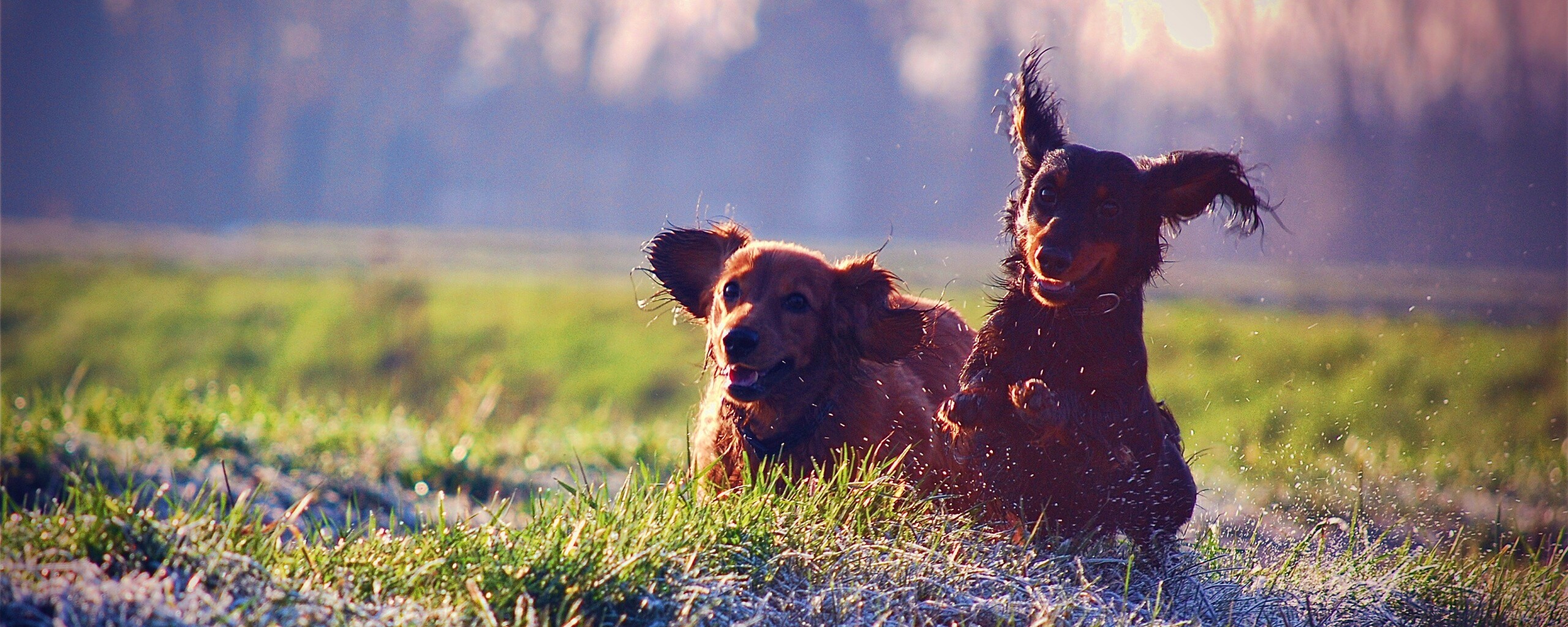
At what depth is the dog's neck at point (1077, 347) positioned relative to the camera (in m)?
3.29

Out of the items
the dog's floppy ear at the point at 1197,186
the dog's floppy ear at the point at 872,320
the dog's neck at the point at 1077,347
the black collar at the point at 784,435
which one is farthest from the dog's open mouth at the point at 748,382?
the dog's floppy ear at the point at 1197,186

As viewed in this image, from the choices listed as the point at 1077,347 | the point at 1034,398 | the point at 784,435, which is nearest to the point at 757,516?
the point at 784,435

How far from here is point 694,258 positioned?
14.9 ft

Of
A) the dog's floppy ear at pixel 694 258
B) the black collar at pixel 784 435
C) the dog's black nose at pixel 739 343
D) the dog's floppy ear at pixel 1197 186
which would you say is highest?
the dog's floppy ear at pixel 1197 186

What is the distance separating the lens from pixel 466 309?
25.2m

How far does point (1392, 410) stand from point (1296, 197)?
678cm

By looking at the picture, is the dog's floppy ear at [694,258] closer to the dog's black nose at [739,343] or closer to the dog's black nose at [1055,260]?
the dog's black nose at [739,343]

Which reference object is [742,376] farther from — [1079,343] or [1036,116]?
[1036,116]

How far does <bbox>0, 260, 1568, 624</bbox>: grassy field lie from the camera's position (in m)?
2.80

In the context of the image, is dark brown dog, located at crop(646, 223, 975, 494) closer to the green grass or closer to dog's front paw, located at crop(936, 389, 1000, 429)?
the green grass

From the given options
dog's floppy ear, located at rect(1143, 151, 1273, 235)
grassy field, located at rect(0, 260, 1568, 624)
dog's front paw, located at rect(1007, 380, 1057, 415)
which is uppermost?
dog's floppy ear, located at rect(1143, 151, 1273, 235)

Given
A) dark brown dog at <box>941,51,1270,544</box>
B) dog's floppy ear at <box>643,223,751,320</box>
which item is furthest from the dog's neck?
dog's floppy ear at <box>643,223,751,320</box>

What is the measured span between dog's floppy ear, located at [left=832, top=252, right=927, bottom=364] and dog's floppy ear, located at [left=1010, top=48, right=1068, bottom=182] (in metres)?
0.70

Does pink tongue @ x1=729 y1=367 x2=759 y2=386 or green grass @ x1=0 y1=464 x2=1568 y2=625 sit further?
pink tongue @ x1=729 y1=367 x2=759 y2=386
